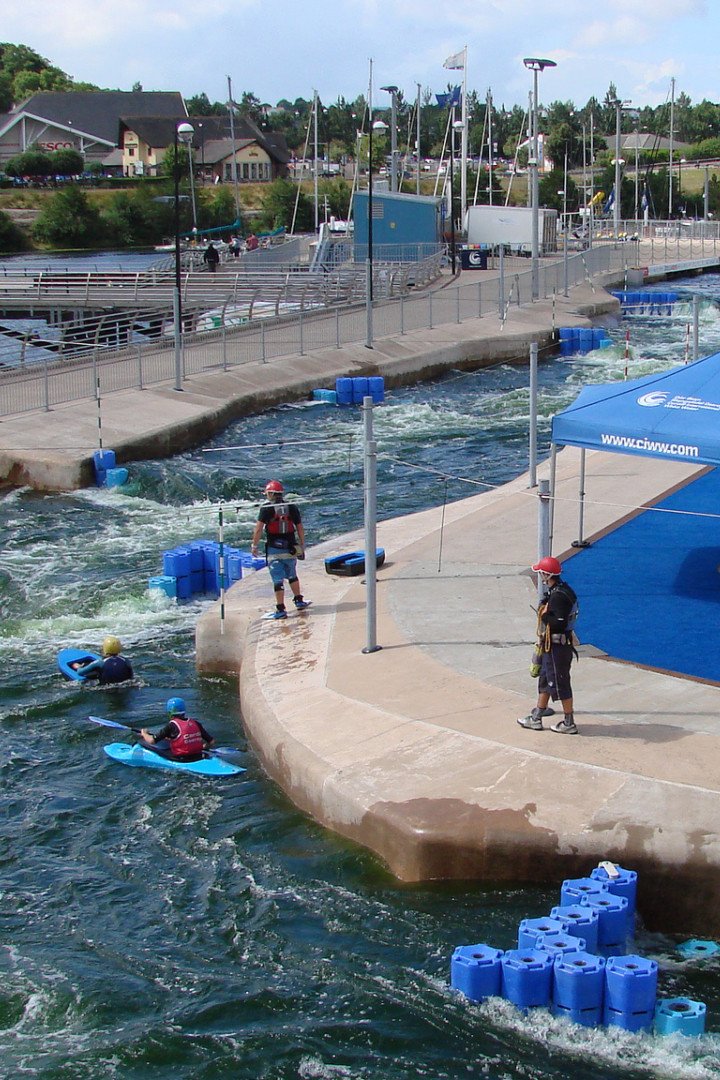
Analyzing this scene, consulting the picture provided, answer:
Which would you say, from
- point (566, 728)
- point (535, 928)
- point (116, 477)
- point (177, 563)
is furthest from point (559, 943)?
point (116, 477)

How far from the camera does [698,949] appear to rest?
1068 centimetres

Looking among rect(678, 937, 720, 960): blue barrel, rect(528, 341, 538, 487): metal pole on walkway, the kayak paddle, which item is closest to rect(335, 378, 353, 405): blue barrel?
rect(528, 341, 538, 487): metal pole on walkway

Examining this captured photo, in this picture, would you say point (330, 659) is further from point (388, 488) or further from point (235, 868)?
point (388, 488)

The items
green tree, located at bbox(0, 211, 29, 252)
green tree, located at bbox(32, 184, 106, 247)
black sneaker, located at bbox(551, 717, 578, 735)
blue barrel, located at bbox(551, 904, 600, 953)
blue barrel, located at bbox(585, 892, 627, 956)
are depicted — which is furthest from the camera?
green tree, located at bbox(32, 184, 106, 247)

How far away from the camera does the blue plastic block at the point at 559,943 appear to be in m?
9.80

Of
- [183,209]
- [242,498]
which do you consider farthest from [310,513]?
[183,209]

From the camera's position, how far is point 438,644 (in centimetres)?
1531

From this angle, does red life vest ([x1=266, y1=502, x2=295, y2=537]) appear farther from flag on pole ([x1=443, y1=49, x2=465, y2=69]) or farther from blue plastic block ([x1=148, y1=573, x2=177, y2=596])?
flag on pole ([x1=443, y1=49, x2=465, y2=69])

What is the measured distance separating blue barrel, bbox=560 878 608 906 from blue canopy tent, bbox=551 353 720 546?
18.8 feet

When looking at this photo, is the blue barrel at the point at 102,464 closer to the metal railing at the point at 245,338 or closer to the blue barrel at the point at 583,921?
the metal railing at the point at 245,338

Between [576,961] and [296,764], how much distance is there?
162 inches

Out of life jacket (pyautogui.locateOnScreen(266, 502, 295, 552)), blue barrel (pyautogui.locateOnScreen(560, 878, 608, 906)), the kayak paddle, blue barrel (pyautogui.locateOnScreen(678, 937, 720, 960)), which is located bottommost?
blue barrel (pyautogui.locateOnScreen(678, 937, 720, 960))

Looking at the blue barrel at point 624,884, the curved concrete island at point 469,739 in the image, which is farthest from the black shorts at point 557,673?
the blue barrel at point 624,884

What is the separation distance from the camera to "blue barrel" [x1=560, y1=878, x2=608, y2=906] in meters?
10.5
